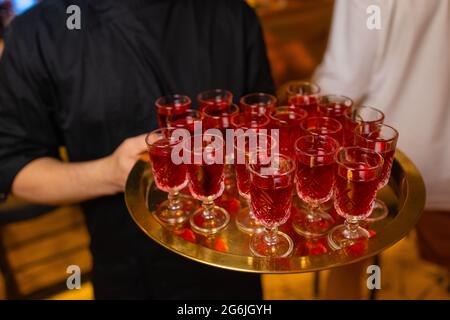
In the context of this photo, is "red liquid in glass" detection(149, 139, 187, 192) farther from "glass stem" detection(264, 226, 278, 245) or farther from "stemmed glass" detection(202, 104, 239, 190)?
"glass stem" detection(264, 226, 278, 245)

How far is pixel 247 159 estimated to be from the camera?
3.77 feet

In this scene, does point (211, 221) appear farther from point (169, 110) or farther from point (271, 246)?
point (169, 110)

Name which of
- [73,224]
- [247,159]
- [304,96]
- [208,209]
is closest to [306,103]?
[304,96]

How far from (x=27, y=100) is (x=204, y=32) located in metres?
0.57

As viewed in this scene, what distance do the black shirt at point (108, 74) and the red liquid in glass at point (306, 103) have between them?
20 centimetres

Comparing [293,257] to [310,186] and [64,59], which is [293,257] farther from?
[64,59]

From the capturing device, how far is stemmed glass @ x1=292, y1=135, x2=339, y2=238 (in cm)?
109

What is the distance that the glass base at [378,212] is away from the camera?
1175mm

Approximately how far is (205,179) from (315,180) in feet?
0.87

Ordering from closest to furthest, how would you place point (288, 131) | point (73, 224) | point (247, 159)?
point (247, 159) < point (288, 131) < point (73, 224)
